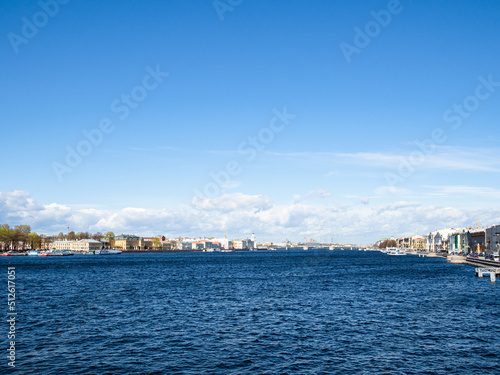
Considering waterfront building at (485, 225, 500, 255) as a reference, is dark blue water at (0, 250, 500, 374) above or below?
below

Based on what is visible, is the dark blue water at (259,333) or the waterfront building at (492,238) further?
the waterfront building at (492,238)

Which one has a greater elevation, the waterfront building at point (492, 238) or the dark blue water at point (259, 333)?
the waterfront building at point (492, 238)

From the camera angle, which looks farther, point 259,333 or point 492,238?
point 492,238

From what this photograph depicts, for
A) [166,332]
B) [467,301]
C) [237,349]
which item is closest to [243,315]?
[166,332]

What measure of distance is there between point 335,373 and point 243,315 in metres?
19.1

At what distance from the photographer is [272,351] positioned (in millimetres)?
30609

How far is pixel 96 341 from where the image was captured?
109 ft

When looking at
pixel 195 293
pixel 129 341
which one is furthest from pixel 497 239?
pixel 129 341

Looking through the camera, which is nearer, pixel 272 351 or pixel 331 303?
pixel 272 351

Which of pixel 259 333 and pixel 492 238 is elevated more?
pixel 492 238

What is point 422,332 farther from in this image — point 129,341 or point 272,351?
point 129,341

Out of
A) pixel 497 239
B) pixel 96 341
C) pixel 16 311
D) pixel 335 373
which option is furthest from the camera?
pixel 497 239

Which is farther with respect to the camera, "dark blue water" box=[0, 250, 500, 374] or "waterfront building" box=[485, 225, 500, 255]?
"waterfront building" box=[485, 225, 500, 255]

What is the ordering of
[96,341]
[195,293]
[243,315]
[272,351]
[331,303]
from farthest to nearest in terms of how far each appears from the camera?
[195,293]
[331,303]
[243,315]
[96,341]
[272,351]
